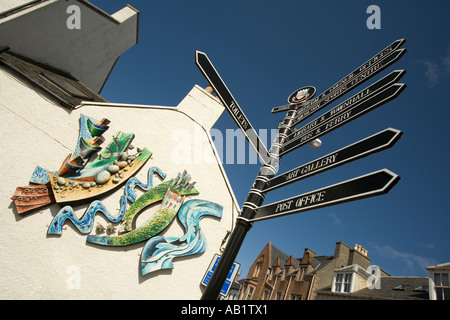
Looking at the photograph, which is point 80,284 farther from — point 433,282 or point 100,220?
point 433,282

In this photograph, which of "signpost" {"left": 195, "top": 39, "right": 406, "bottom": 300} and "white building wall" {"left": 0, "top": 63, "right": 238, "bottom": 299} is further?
"white building wall" {"left": 0, "top": 63, "right": 238, "bottom": 299}

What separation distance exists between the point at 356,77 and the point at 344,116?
996 mm

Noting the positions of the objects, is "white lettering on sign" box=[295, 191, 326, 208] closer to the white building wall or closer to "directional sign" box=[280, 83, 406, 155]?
"directional sign" box=[280, 83, 406, 155]

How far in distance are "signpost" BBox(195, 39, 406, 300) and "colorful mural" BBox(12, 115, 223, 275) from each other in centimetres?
425

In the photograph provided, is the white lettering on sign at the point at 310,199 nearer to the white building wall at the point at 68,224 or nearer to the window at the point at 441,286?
the white building wall at the point at 68,224

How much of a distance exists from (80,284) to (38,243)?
1472 mm

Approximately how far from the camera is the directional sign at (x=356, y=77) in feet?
11.5

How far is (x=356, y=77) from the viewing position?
3.84 meters

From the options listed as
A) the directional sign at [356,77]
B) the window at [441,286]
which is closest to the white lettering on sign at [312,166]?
the directional sign at [356,77]

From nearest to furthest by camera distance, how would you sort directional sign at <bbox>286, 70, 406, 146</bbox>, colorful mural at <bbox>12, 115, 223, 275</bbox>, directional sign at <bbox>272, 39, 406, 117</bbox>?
directional sign at <bbox>286, 70, 406, 146</bbox>
directional sign at <bbox>272, 39, 406, 117</bbox>
colorful mural at <bbox>12, 115, 223, 275</bbox>

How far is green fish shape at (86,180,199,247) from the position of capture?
6.81m

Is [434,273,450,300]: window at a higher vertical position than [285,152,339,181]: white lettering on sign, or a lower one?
higher

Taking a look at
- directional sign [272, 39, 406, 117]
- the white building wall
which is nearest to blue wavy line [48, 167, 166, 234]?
the white building wall
